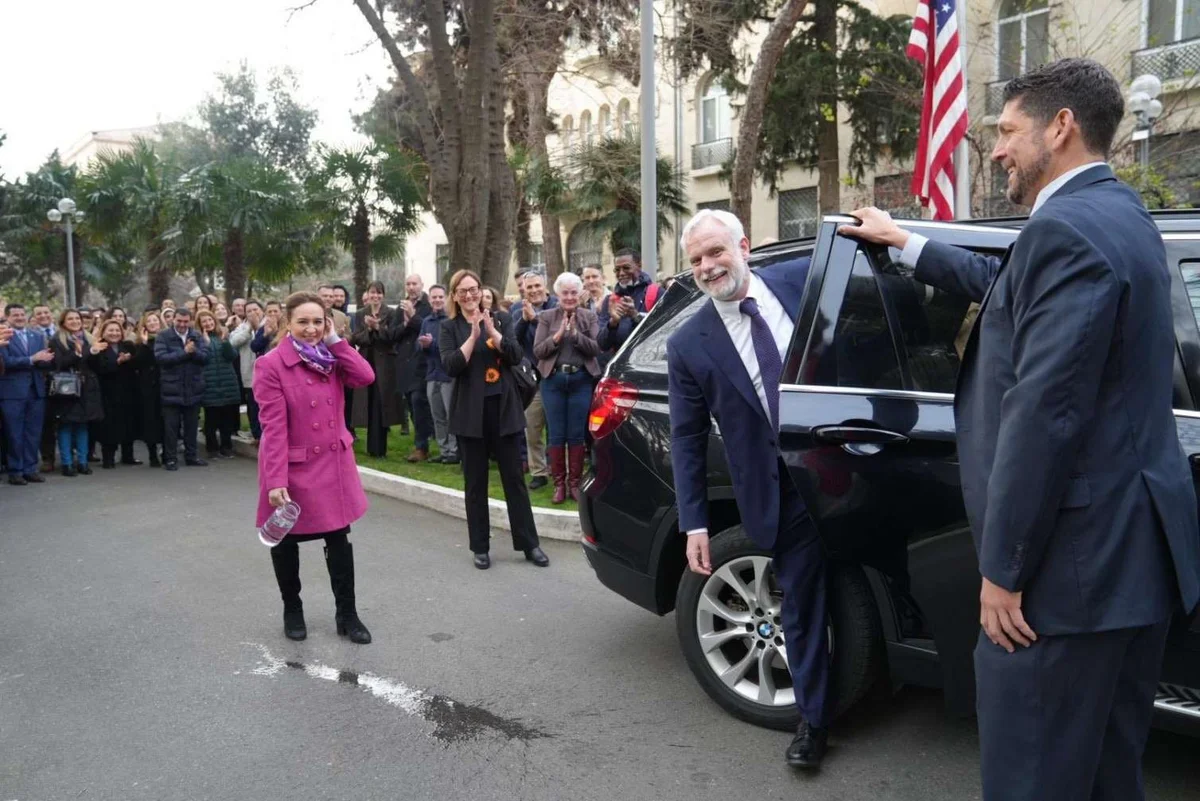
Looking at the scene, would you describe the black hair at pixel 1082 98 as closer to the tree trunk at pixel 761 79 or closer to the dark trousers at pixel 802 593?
the dark trousers at pixel 802 593

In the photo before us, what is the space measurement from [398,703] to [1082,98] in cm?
350

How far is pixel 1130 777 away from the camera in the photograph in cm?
213

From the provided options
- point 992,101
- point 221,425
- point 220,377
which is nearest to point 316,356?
point 220,377

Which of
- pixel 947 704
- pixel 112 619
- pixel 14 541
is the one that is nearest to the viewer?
pixel 947 704

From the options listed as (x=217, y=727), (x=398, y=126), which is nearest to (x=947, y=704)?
(x=217, y=727)

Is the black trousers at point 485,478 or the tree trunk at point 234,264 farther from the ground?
the tree trunk at point 234,264

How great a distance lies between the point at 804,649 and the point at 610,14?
1740 cm

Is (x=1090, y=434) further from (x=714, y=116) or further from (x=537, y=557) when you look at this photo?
(x=714, y=116)

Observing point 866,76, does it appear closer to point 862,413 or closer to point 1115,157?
point 1115,157

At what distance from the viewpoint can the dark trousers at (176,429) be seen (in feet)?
37.4

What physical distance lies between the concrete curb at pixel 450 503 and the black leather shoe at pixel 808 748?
9.51 feet

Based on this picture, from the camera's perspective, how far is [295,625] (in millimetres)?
5270

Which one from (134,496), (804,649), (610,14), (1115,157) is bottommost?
(134,496)

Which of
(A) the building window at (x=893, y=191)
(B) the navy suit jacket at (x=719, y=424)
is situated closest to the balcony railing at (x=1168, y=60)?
(A) the building window at (x=893, y=191)
